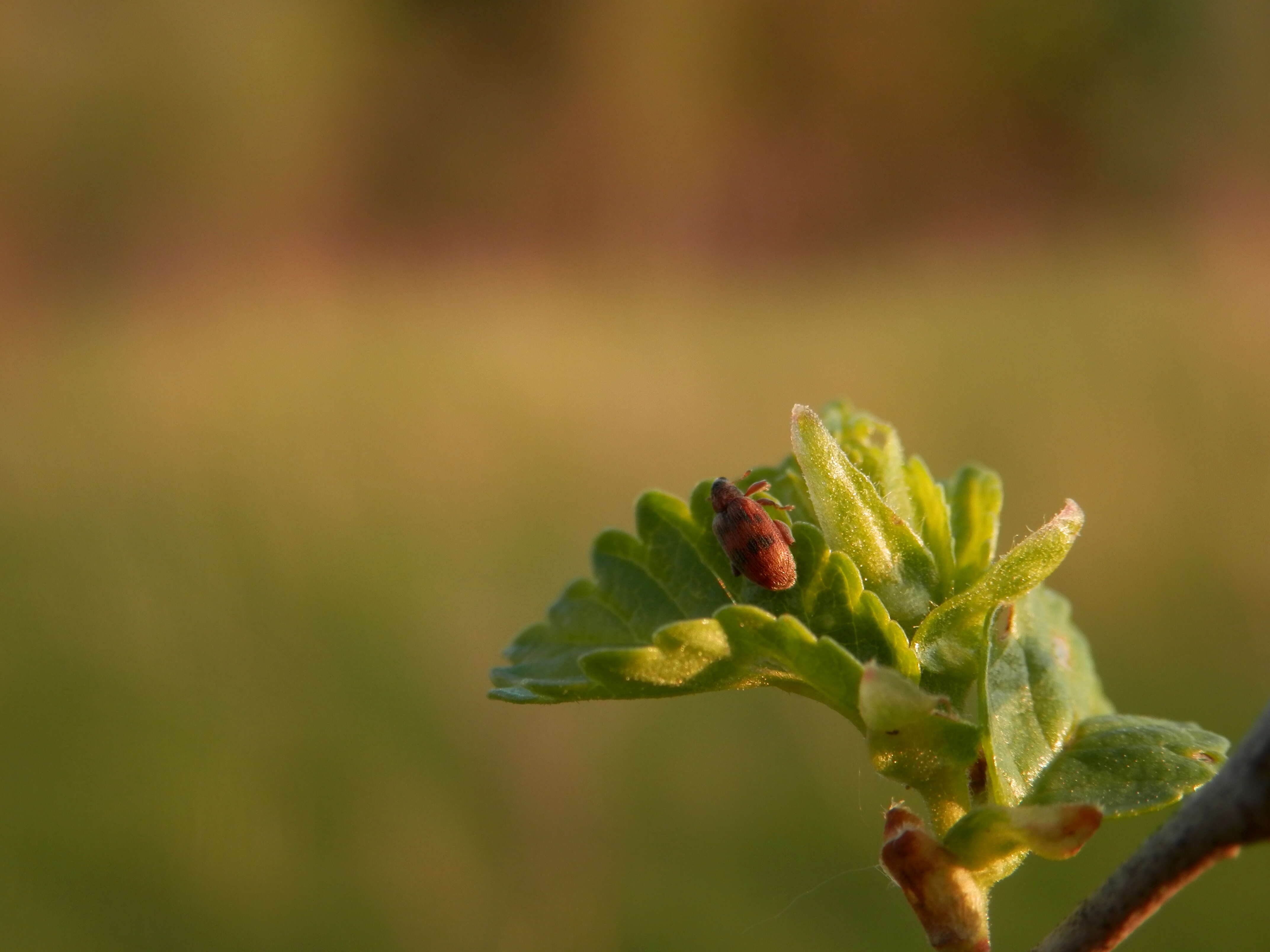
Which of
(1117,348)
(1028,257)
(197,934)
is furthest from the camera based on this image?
(1028,257)

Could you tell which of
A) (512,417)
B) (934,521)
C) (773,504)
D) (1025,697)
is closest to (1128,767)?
(1025,697)

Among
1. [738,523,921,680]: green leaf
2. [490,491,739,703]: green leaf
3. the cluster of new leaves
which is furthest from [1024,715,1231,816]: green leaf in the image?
[490,491,739,703]: green leaf

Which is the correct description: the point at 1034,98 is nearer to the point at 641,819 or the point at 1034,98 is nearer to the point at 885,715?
the point at 641,819

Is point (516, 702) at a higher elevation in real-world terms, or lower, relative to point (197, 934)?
higher

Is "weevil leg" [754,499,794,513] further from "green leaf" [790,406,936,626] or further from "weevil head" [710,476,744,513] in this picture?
"green leaf" [790,406,936,626]

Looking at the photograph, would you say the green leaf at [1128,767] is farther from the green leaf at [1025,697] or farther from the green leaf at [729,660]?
the green leaf at [729,660]

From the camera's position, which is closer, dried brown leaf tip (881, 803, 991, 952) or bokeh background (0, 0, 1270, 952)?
dried brown leaf tip (881, 803, 991, 952)

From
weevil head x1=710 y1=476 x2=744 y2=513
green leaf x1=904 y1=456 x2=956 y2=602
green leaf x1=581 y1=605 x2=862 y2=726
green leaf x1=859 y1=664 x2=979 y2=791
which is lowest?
green leaf x1=859 y1=664 x2=979 y2=791

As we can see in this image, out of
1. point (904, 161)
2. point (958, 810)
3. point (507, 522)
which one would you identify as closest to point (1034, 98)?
point (904, 161)
